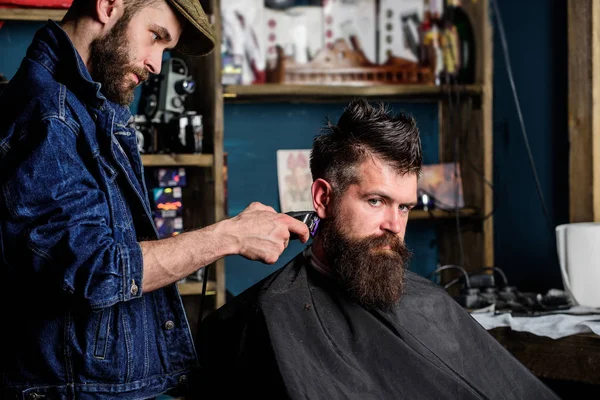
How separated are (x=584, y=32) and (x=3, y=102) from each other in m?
2.18

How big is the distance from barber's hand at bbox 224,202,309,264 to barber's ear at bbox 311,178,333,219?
31 cm

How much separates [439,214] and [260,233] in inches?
68.1

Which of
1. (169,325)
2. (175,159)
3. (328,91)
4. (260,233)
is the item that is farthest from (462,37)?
(169,325)

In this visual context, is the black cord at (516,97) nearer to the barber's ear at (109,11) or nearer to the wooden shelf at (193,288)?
the wooden shelf at (193,288)

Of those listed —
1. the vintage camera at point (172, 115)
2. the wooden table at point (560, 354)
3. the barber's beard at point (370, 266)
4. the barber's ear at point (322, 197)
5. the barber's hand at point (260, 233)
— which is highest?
the vintage camera at point (172, 115)

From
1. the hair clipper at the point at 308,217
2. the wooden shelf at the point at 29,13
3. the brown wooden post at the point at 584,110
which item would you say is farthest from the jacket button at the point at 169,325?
the brown wooden post at the point at 584,110

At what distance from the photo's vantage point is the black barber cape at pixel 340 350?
1802mm

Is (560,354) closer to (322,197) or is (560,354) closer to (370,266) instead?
(370,266)

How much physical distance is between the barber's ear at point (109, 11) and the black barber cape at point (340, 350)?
0.77 meters

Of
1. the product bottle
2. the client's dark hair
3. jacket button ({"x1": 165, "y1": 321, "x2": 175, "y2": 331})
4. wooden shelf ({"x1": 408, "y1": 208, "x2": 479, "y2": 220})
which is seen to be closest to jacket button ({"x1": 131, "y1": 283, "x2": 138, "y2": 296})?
jacket button ({"x1": 165, "y1": 321, "x2": 175, "y2": 331})

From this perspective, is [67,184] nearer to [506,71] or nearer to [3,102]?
[3,102]

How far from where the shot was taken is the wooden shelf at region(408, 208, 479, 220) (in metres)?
3.22

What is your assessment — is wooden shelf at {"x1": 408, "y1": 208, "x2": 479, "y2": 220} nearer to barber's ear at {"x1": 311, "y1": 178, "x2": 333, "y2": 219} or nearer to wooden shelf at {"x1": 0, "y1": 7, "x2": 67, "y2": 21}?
barber's ear at {"x1": 311, "y1": 178, "x2": 333, "y2": 219}

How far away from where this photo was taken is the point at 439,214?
3271mm
